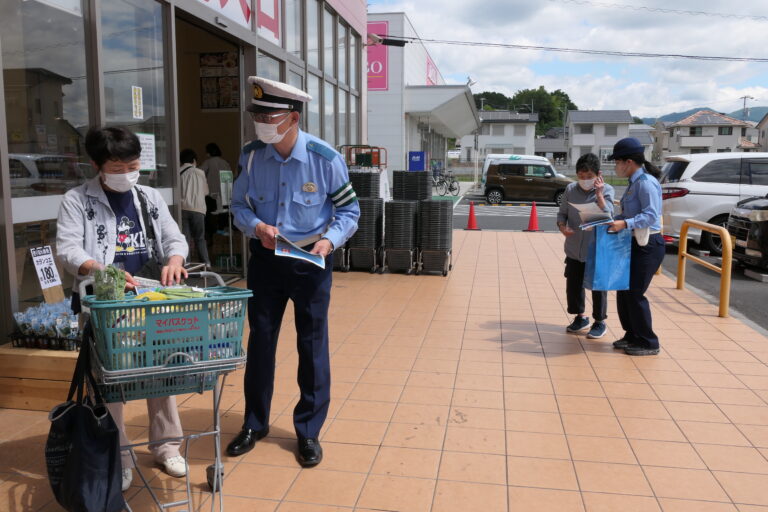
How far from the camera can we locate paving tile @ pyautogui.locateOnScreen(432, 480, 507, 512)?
3033 millimetres

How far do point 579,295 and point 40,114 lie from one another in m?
4.71

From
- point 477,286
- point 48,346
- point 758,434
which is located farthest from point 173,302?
point 477,286

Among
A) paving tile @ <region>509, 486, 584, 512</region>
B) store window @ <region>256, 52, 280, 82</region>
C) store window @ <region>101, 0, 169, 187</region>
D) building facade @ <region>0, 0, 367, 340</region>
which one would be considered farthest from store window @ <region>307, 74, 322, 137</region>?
paving tile @ <region>509, 486, 584, 512</region>

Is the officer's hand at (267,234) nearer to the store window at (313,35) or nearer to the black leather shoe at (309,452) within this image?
the black leather shoe at (309,452)

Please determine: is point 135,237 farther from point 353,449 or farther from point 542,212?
point 542,212

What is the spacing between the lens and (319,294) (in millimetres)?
3422

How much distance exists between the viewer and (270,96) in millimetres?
3141

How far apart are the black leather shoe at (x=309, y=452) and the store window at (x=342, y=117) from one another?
9.87 metres

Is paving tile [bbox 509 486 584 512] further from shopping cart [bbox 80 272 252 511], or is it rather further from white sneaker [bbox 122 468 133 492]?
white sneaker [bbox 122 468 133 492]

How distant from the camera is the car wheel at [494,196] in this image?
2475cm

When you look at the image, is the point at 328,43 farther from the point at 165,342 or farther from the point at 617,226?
the point at 165,342

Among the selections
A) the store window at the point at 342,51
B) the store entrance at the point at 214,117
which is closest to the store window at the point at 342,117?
the store window at the point at 342,51

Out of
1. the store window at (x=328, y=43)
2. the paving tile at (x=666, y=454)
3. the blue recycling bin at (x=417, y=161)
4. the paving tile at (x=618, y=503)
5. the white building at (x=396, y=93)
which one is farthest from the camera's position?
the white building at (x=396, y=93)

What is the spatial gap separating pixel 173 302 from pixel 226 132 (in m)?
9.25
